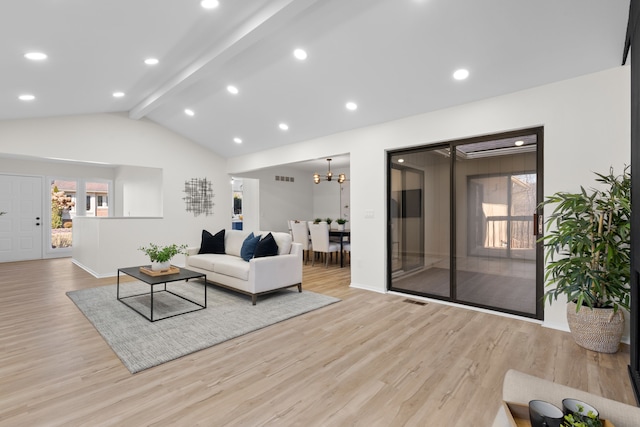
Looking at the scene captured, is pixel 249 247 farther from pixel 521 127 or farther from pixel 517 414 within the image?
pixel 517 414

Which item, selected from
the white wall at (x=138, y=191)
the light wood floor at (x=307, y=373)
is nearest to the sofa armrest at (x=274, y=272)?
the light wood floor at (x=307, y=373)

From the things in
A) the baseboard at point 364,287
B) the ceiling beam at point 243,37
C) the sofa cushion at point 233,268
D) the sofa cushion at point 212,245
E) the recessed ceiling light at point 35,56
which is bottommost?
the baseboard at point 364,287

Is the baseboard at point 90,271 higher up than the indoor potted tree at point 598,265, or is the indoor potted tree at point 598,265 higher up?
the indoor potted tree at point 598,265

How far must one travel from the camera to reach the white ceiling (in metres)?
2.56

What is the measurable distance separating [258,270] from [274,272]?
0.28 meters

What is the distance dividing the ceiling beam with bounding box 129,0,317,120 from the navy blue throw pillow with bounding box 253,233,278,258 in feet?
7.38

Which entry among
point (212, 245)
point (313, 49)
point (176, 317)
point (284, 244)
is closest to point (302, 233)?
point (212, 245)

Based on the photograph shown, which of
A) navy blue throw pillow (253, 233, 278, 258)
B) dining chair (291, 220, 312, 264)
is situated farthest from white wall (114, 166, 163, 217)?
navy blue throw pillow (253, 233, 278, 258)

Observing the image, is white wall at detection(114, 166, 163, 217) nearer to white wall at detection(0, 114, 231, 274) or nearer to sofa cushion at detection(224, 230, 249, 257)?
white wall at detection(0, 114, 231, 274)

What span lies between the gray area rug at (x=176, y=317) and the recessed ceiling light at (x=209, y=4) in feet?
9.56

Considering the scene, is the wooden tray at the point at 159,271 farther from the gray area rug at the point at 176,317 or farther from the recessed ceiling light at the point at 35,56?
the recessed ceiling light at the point at 35,56

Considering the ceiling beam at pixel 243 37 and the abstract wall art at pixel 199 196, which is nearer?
the ceiling beam at pixel 243 37

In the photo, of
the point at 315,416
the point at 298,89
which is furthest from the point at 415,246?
the point at 315,416

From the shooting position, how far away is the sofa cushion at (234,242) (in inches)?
204
